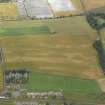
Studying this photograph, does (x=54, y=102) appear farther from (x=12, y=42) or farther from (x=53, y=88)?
(x=12, y=42)

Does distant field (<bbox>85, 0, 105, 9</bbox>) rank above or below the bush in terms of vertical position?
above

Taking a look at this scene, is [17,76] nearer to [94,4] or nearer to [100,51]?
[100,51]

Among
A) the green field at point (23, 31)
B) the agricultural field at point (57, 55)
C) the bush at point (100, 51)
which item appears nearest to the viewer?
the agricultural field at point (57, 55)

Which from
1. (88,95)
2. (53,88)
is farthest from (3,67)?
(88,95)

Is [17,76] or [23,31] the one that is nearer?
[17,76]

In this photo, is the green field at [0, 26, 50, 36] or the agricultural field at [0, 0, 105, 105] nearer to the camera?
the agricultural field at [0, 0, 105, 105]

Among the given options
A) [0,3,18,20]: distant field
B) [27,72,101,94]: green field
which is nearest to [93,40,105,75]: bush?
[27,72,101,94]: green field

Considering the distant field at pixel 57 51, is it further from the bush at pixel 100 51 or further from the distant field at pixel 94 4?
the distant field at pixel 94 4

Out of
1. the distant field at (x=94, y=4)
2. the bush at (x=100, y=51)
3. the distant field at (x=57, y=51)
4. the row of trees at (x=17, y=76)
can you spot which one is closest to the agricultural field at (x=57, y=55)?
the distant field at (x=57, y=51)

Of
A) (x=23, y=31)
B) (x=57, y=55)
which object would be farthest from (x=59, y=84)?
(x=23, y=31)

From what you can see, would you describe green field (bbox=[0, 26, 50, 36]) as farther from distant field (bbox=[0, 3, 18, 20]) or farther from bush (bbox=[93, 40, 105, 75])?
bush (bbox=[93, 40, 105, 75])
